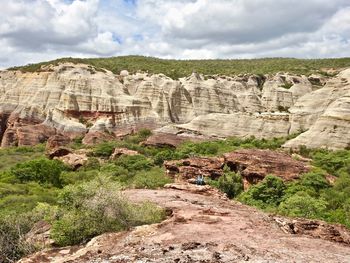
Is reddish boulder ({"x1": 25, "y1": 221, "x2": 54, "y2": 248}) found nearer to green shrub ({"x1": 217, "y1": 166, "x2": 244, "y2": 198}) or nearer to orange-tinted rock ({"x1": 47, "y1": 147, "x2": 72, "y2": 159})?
green shrub ({"x1": 217, "y1": 166, "x2": 244, "y2": 198})

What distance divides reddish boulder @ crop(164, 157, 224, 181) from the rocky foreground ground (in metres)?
14.5

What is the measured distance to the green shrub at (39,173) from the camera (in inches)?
1435

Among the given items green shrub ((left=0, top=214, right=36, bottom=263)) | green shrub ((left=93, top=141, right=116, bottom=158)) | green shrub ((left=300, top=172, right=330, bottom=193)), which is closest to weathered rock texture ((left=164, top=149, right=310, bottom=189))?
green shrub ((left=300, top=172, right=330, bottom=193))

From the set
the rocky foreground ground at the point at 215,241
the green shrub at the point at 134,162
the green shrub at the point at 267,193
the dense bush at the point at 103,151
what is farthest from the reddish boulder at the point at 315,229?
the dense bush at the point at 103,151

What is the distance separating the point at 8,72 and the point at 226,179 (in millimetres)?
46225

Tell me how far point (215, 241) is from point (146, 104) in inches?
1948

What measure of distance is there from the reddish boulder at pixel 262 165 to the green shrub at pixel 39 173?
12.5 metres

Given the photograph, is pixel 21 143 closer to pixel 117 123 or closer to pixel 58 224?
pixel 117 123

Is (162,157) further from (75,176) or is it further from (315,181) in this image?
(315,181)

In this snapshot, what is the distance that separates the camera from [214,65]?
92.6 m

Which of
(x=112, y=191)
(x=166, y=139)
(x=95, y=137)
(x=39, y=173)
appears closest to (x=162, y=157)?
(x=166, y=139)

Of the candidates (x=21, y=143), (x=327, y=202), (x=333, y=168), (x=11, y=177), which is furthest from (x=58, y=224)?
(x=21, y=143)

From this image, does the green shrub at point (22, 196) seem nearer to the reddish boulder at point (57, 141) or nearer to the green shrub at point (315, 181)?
the green shrub at point (315, 181)

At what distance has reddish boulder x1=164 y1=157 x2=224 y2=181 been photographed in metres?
33.6
